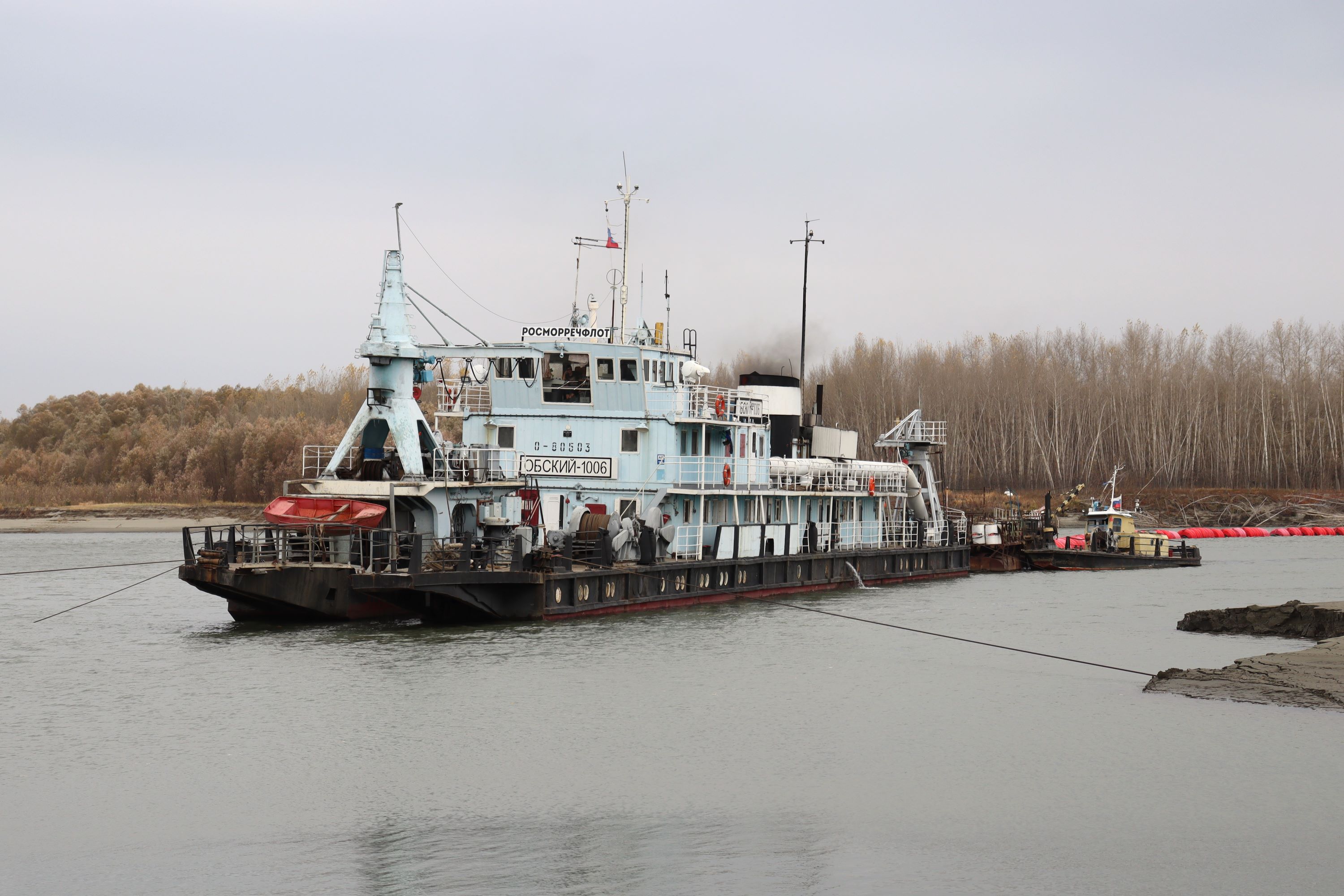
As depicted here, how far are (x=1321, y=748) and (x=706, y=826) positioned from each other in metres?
9.09

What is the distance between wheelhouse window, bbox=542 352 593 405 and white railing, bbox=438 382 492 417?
1.58 m

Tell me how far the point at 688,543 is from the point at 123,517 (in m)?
64.1

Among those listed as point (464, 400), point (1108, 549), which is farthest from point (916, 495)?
point (464, 400)

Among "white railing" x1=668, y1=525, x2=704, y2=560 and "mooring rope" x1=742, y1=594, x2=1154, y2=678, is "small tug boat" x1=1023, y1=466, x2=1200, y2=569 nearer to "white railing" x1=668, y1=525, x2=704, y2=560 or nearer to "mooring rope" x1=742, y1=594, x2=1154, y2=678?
"mooring rope" x1=742, y1=594, x2=1154, y2=678

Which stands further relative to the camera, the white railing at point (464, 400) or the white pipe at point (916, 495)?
the white pipe at point (916, 495)

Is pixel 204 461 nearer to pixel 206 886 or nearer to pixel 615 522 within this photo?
pixel 615 522

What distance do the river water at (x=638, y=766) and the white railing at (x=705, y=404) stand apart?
6140 mm

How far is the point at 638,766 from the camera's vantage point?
1639 centimetres

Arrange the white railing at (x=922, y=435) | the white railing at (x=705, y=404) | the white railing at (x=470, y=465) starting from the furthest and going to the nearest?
the white railing at (x=922, y=435) → the white railing at (x=705, y=404) → the white railing at (x=470, y=465)

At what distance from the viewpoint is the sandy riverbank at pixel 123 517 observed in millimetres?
81062

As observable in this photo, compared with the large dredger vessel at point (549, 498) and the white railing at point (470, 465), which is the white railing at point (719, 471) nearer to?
the large dredger vessel at point (549, 498)

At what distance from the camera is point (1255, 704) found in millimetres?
19438

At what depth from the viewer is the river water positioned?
12.5 metres

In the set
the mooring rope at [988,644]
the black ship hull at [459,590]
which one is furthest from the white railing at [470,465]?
the mooring rope at [988,644]
